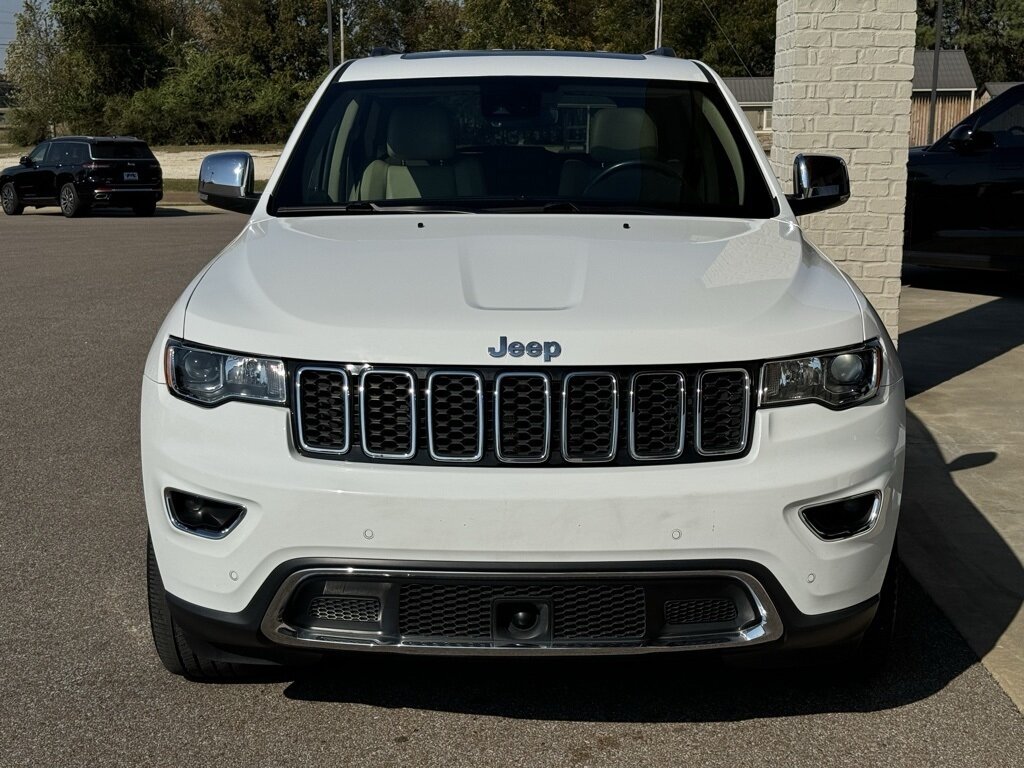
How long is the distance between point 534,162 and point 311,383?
1847 mm

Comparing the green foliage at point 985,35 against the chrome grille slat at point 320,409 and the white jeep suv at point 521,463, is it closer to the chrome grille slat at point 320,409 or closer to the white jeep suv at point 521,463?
the white jeep suv at point 521,463

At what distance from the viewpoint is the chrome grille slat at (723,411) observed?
3.13 m

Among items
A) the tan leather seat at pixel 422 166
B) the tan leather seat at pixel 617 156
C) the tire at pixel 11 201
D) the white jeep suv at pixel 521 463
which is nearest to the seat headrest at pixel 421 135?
the tan leather seat at pixel 422 166

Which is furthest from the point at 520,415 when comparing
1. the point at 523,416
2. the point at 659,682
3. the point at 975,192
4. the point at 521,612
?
the point at 975,192

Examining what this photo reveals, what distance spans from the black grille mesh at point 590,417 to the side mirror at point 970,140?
9791mm

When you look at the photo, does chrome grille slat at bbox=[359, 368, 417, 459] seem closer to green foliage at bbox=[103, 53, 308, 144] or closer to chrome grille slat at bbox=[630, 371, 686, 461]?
chrome grille slat at bbox=[630, 371, 686, 461]

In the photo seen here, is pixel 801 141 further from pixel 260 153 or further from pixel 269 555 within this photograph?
pixel 260 153

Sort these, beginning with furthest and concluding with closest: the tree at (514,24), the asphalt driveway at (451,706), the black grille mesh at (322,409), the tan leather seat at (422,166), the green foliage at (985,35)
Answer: the green foliage at (985,35) → the tree at (514,24) → the tan leather seat at (422,166) → the asphalt driveway at (451,706) → the black grille mesh at (322,409)

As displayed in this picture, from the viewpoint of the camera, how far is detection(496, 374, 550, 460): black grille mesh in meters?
3.10

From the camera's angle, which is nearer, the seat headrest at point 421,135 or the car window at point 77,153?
the seat headrest at point 421,135

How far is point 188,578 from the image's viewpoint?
3.27 m

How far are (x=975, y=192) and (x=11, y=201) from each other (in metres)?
22.5

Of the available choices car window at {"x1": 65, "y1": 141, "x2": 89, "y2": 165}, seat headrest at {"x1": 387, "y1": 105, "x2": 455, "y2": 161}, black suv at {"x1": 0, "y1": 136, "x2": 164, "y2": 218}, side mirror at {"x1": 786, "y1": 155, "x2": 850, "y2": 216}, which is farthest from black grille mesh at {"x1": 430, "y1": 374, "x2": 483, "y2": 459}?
car window at {"x1": 65, "y1": 141, "x2": 89, "y2": 165}

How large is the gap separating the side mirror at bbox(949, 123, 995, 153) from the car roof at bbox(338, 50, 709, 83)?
24.4 ft
